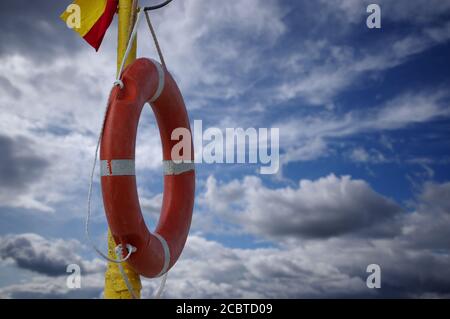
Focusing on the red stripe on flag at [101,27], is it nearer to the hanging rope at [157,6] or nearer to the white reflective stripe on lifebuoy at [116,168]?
the hanging rope at [157,6]

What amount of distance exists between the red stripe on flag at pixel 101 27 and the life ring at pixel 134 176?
32.3 inches

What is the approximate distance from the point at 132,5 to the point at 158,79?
2.81 feet

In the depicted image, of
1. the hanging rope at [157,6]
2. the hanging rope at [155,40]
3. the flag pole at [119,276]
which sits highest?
the hanging rope at [157,6]

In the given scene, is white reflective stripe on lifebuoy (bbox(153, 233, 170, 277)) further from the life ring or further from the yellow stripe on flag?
the yellow stripe on flag

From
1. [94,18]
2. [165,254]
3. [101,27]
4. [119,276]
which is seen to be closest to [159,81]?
[101,27]

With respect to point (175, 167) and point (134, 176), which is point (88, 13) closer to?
point (175, 167)

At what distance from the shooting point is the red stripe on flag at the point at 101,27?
20.6 feet

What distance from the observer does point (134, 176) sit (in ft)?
17.3

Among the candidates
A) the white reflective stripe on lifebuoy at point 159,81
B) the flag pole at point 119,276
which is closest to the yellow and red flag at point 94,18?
the flag pole at point 119,276

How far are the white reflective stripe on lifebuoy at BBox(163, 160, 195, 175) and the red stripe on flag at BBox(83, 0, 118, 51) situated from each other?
4.94 feet

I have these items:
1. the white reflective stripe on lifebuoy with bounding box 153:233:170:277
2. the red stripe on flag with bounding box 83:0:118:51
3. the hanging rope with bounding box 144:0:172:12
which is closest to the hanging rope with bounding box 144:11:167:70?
the hanging rope with bounding box 144:0:172:12

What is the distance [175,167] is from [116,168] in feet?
4.30

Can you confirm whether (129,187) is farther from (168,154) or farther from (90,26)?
(90,26)

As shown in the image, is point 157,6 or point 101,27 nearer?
point 157,6
